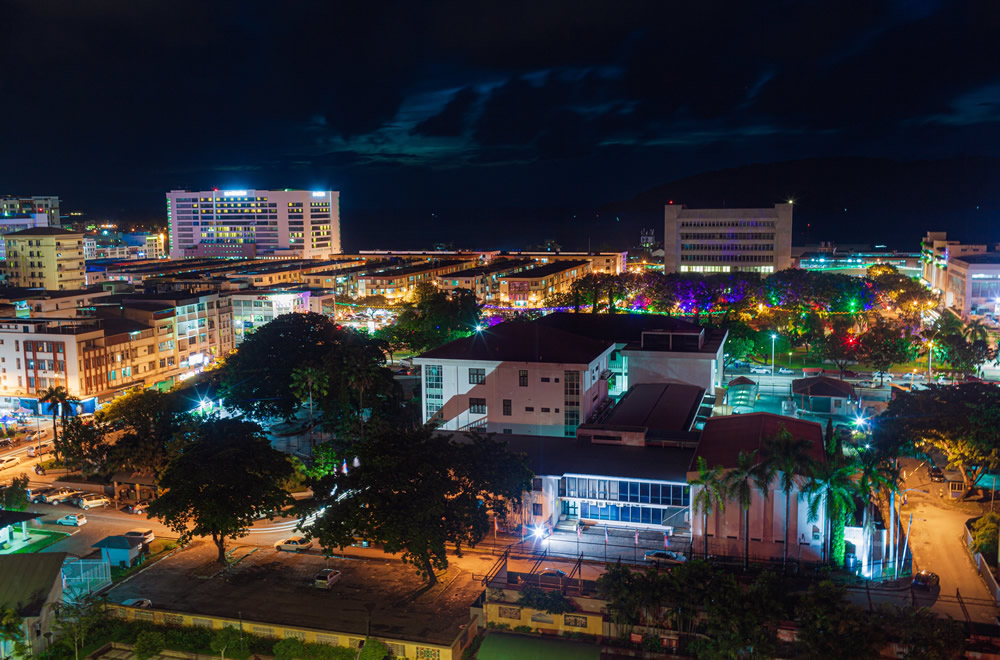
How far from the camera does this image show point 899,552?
2555 centimetres

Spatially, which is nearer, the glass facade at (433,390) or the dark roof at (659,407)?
the dark roof at (659,407)

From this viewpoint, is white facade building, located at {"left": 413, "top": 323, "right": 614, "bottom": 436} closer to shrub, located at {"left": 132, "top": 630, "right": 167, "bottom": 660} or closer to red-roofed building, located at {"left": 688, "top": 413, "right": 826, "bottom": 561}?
red-roofed building, located at {"left": 688, "top": 413, "right": 826, "bottom": 561}

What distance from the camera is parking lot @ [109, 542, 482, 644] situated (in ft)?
71.7

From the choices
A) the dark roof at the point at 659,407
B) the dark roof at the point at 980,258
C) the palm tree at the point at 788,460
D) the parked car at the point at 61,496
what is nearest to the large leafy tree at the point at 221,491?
the parked car at the point at 61,496

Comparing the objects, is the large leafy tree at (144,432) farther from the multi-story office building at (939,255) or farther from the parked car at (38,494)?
the multi-story office building at (939,255)

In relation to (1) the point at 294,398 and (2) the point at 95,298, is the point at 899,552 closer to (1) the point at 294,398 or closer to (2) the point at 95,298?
(1) the point at 294,398

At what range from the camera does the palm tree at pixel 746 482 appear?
913 inches

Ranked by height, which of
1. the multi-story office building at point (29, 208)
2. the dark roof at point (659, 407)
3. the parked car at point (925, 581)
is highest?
the multi-story office building at point (29, 208)

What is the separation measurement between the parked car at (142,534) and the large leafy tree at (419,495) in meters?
7.04

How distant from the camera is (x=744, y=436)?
2722 centimetres

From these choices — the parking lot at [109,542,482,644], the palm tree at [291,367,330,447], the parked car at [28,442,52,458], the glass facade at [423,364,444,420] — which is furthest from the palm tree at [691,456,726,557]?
the parked car at [28,442,52,458]

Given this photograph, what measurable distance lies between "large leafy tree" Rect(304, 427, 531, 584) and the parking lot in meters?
1.00

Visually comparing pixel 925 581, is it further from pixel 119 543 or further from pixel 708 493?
pixel 119 543

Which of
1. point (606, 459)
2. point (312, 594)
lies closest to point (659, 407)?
point (606, 459)
